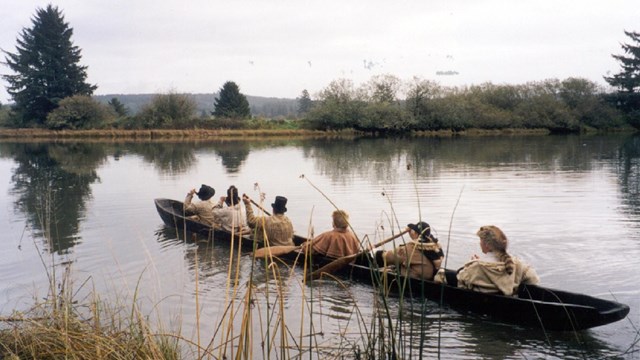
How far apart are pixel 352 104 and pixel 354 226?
167 ft

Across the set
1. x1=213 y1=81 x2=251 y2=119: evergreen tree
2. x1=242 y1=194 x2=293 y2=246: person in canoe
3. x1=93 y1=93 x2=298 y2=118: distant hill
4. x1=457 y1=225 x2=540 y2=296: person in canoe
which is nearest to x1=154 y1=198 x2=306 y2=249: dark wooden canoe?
x1=242 y1=194 x2=293 y2=246: person in canoe

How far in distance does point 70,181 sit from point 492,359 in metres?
19.4

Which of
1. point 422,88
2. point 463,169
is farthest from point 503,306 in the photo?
point 422,88

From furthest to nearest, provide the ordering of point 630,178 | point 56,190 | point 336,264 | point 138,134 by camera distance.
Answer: point 138,134, point 630,178, point 56,190, point 336,264

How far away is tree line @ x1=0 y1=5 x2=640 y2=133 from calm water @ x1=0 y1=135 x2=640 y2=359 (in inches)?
1172

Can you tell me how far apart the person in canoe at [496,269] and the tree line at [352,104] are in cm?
5248

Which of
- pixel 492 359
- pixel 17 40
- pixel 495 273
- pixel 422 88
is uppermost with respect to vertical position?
pixel 17 40

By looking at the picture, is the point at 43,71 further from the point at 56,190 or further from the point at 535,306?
the point at 535,306

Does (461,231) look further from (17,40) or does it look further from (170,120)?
(17,40)

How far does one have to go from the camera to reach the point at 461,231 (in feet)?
37.9

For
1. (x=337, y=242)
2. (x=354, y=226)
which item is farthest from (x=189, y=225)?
(x=337, y=242)

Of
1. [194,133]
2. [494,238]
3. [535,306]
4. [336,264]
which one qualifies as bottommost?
[535,306]

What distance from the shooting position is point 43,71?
56.1m

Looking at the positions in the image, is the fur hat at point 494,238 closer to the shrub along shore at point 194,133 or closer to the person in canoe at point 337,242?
the person in canoe at point 337,242
